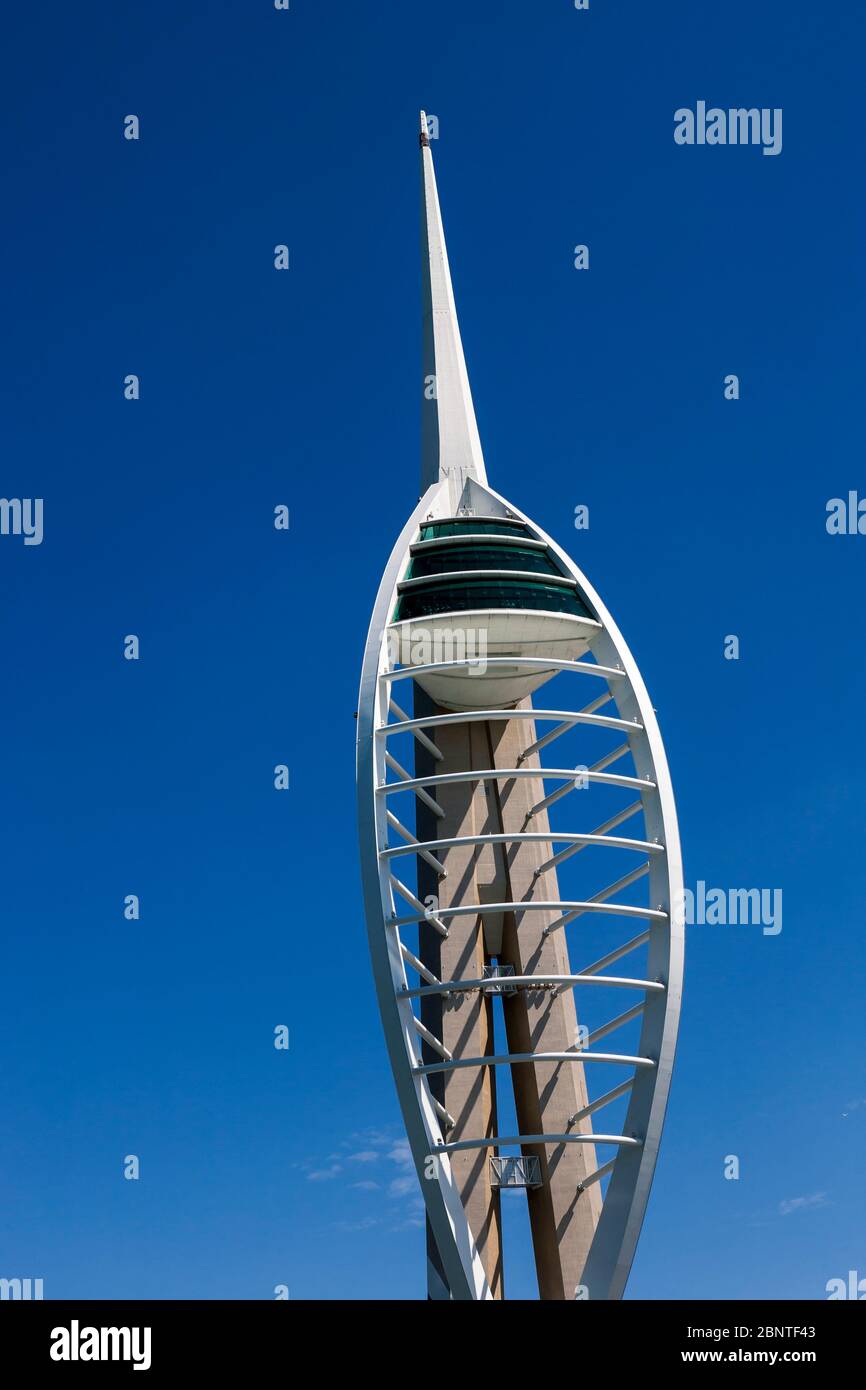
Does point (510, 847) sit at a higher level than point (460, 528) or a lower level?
lower

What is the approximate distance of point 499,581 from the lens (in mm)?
62844

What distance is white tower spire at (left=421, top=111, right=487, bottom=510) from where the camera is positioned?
75.9 m

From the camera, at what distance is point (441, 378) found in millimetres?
80375

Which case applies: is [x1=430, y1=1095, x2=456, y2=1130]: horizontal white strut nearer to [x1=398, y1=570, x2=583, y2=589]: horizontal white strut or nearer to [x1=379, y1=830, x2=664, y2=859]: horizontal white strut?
[x1=379, y1=830, x2=664, y2=859]: horizontal white strut
